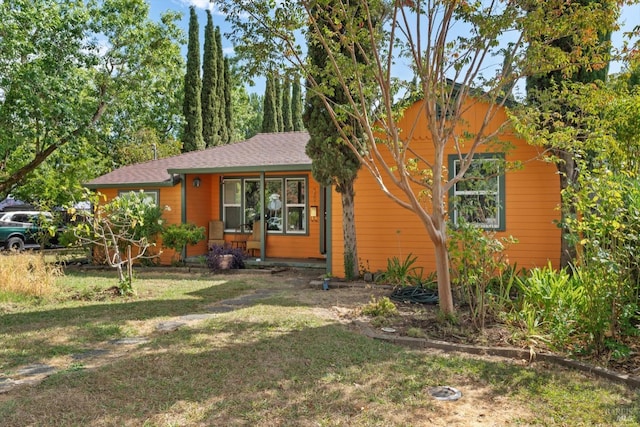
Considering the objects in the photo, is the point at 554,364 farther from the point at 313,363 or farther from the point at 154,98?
the point at 154,98

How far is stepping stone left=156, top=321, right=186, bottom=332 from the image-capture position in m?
5.69

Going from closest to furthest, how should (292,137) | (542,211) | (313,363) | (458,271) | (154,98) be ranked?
(313,363)
(458,271)
(542,211)
(292,137)
(154,98)

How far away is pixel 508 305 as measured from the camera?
19.7 ft

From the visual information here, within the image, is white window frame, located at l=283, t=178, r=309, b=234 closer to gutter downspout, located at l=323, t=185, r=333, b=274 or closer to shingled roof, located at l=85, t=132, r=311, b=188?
shingled roof, located at l=85, t=132, r=311, b=188

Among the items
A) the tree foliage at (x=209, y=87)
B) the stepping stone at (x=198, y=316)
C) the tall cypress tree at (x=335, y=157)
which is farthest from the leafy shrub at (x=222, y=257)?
the tree foliage at (x=209, y=87)

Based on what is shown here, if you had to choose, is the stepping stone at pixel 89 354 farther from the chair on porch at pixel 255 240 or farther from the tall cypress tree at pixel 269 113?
the tall cypress tree at pixel 269 113

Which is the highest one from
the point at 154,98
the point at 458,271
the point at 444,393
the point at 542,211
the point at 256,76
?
the point at 154,98

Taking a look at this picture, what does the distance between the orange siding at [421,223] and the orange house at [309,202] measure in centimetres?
2

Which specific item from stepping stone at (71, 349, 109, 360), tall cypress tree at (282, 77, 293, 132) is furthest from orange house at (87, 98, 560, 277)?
tall cypress tree at (282, 77, 293, 132)

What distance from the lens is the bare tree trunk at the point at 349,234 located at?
369 inches

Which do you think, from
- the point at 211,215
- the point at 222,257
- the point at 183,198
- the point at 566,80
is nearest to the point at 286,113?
the point at 211,215

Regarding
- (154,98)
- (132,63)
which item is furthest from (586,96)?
(154,98)

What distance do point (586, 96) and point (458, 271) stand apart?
3320mm

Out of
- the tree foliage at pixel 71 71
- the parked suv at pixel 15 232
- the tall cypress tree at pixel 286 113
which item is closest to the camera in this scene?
the tree foliage at pixel 71 71
